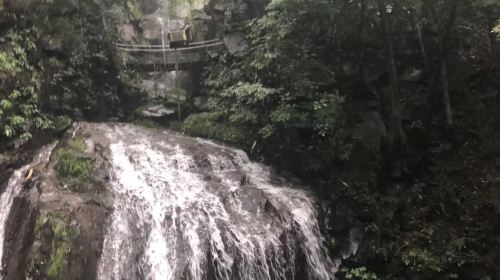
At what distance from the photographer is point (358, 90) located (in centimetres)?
1239

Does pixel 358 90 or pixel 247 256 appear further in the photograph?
pixel 358 90

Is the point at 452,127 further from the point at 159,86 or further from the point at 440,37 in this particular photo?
the point at 159,86

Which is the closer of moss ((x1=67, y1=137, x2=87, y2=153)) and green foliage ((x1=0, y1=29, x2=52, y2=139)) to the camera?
green foliage ((x1=0, y1=29, x2=52, y2=139))

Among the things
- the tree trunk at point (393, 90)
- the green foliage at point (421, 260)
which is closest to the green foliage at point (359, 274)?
the green foliage at point (421, 260)

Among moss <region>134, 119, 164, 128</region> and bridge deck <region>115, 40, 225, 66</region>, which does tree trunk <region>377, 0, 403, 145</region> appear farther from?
moss <region>134, 119, 164, 128</region>

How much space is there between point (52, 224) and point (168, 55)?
36.1 ft

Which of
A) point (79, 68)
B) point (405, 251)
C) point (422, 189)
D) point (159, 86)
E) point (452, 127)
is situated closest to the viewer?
point (405, 251)

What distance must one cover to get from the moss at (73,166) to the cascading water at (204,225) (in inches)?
23.6

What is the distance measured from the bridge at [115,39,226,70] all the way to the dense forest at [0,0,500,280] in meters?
3.05

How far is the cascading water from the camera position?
8344mm

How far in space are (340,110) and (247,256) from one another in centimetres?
474

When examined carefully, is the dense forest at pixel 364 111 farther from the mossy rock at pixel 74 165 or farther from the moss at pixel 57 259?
the moss at pixel 57 259

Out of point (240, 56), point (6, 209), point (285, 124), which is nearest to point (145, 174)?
point (6, 209)

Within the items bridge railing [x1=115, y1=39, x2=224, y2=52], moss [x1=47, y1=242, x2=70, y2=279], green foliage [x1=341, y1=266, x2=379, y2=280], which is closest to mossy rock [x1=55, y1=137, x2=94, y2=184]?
moss [x1=47, y1=242, x2=70, y2=279]
